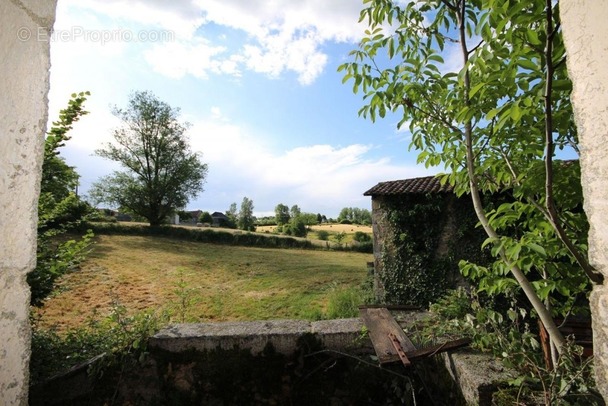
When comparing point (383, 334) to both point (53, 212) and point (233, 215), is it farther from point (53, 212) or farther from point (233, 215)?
point (233, 215)

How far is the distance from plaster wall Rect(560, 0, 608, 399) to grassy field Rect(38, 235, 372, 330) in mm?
4612

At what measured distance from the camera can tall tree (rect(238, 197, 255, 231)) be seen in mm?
38125

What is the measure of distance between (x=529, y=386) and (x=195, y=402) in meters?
2.54

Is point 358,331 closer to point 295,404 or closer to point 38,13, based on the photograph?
point 295,404

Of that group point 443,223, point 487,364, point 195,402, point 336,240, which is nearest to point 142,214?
point 336,240

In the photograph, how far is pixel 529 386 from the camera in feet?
5.26

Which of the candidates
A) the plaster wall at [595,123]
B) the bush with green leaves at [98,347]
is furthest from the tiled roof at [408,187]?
the plaster wall at [595,123]

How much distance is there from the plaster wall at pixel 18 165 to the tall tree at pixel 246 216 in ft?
120

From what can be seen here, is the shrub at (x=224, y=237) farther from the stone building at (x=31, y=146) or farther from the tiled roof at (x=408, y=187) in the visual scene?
the stone building at (x=31, y=146)

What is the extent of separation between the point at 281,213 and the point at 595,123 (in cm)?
4449

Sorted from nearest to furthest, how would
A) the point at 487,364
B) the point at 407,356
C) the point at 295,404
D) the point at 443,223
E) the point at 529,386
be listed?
the point at 529,386 < the point at 487,364 < the point at 407,356 < the point at 295,404 < the point at 443,223

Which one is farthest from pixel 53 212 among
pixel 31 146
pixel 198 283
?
pixel 198 283

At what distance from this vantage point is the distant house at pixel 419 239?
9.20 m

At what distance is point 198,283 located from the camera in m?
13.3
